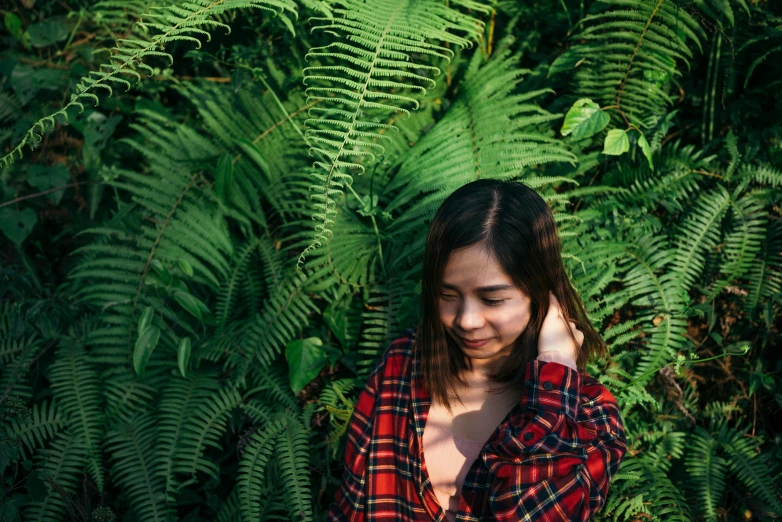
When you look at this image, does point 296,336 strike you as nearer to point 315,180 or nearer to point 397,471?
point 315,180

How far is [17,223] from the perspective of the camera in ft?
9.95

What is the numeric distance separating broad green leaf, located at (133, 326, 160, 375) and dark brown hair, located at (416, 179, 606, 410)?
1071mm

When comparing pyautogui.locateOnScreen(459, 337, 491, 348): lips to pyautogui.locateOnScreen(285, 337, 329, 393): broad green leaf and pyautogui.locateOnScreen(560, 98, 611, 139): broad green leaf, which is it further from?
pyautogui.locateOnScreen(560, 98, 611, 139): broad green leaf

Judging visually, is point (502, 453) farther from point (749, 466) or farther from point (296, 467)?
point (749, 466)

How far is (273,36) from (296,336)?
1401 mm

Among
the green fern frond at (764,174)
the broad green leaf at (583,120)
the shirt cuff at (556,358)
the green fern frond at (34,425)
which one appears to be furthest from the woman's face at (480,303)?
the green fern frond at (34,425)

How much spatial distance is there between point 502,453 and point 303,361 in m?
0.99

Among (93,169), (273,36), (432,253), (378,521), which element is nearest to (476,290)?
(432,253)

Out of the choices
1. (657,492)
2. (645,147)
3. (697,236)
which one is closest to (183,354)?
(657,492)

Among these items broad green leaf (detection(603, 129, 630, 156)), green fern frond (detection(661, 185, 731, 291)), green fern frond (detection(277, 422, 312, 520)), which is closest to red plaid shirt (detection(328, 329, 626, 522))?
green fern frond (detection(277, 422, 312, 520))

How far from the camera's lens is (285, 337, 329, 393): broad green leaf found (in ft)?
8.10

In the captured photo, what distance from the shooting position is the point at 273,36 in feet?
9.87

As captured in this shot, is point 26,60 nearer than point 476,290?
No

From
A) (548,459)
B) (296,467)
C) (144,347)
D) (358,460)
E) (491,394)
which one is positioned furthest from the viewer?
(144,347)
